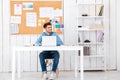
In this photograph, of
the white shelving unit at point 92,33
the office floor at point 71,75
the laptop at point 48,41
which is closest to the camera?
the laptop at point 48,41

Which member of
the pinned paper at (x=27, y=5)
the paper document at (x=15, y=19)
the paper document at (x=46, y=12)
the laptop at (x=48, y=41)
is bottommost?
the laptop at (x=48, y=41)

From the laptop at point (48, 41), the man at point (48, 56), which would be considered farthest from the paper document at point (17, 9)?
the laptop at point (48, 41)

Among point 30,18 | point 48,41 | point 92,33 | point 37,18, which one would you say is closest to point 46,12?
point 37,18

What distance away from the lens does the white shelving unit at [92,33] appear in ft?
23.0

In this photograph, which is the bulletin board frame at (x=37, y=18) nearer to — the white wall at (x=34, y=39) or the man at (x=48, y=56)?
the white wall at (x=34, y=39)

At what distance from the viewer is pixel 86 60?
724 centimetres

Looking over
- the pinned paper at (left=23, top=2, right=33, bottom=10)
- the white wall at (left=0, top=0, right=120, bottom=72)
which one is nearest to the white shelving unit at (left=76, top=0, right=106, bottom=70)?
the white wall at (left=0, top=0, right=120, bottom=72)

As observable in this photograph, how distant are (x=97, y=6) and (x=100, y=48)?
100 centimetres

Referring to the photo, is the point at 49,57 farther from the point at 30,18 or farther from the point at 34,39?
the point at 30,18

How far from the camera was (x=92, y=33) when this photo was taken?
7.19 m

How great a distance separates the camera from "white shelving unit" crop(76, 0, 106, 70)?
276 inches

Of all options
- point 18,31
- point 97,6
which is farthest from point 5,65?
point 97,6

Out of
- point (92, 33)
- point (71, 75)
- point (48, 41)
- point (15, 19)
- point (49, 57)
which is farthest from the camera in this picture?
point (92, 33)

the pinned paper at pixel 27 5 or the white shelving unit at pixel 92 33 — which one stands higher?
the pinned paper at pixel 27 5
